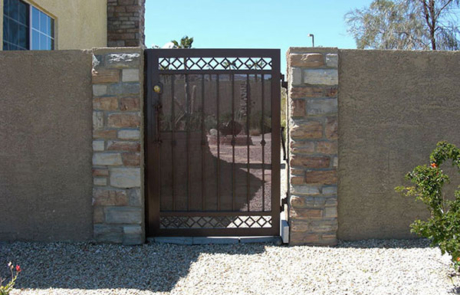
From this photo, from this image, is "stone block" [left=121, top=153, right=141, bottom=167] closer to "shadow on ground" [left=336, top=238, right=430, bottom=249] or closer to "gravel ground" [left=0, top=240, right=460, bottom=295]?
"gravel ground" [left=0, top=240, right=460, bottom=295]

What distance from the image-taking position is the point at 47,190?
451 centimetres

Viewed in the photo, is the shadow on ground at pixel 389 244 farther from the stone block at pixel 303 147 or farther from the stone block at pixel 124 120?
the stone block at pixel 124 120

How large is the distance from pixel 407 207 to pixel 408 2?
530 inches

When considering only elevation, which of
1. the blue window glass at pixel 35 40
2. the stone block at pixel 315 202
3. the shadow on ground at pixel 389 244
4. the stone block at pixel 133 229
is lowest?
the shadow on ground at pixel 389 244

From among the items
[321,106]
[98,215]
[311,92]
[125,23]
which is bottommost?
[98,215]

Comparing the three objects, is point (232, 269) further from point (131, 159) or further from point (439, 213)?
point (439, 213)

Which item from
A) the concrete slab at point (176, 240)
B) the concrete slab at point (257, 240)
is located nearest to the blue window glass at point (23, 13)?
the concrete slab at point (176, 240)

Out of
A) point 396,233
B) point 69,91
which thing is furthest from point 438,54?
point 69,91

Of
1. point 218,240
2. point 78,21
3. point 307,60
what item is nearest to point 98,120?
point 218,240

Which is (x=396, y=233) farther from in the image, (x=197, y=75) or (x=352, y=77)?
(x=197, y=75)

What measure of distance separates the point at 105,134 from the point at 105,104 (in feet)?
1.02

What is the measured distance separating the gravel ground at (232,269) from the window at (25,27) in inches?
127

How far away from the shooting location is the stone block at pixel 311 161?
4355 mm

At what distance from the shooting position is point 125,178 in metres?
4.42
